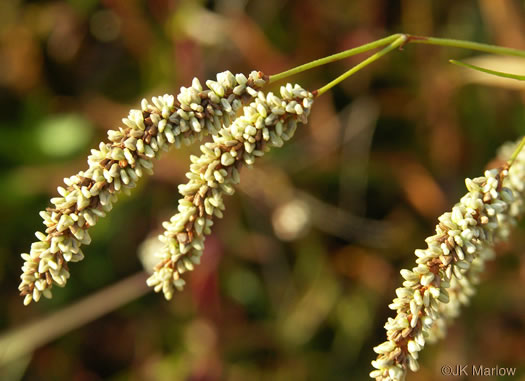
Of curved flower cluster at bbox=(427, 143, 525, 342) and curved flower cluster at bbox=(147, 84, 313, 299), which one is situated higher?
curved flower cluster at bbox=(147, 84, 313, 299)

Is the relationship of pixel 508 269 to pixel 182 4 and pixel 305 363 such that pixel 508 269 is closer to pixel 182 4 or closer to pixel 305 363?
pixel 305 363

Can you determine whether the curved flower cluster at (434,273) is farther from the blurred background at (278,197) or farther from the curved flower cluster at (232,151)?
the blurred background at (278,197)

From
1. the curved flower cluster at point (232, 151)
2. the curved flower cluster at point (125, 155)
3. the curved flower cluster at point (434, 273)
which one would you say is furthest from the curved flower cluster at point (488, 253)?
the curved flower cluster at point (125, 155)

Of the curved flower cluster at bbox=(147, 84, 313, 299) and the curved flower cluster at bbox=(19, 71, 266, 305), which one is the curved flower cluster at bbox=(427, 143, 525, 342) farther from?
the curved flower cluster at bbox=(19, 71, 266, 305)

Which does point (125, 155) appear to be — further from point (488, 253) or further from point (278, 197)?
point (278, 197)

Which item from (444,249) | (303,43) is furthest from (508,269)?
(444,249)

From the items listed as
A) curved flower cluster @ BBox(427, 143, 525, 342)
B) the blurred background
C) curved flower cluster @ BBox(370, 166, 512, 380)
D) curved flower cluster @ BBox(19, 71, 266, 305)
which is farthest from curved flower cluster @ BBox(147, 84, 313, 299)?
the blurred background

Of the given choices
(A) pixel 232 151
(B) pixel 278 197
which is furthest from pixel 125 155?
(B) pixel 278 197
